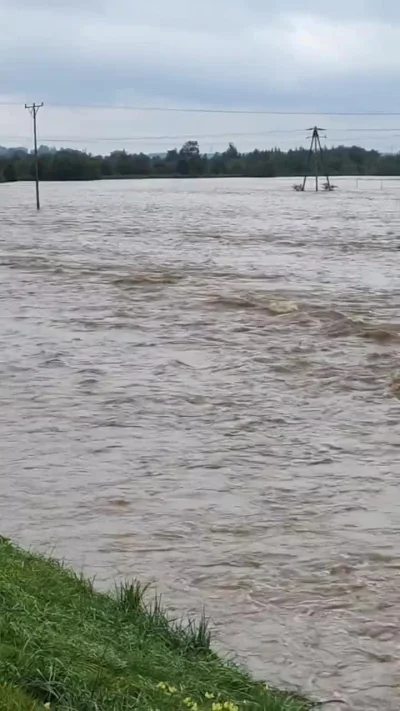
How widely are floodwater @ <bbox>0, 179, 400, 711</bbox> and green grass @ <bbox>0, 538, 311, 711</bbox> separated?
539 millimetres

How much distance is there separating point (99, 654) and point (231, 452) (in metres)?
6.39

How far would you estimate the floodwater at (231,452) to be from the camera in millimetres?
6922

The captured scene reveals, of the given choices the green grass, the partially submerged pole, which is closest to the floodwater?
the green grass

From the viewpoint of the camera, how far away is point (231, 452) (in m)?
11.1

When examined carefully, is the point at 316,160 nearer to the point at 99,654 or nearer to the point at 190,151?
the point at 190,151

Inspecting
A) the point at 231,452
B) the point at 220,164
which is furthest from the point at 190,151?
the point at 231,452

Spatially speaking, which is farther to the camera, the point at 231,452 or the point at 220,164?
the point at 220,164

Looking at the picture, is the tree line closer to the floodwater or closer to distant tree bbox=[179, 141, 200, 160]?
distant tree bbox=[179, 141, 200, 160]

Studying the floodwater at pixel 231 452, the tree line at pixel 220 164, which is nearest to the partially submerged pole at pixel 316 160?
the tree line at pixel 220 164

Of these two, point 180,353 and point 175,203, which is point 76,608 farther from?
point 175,203

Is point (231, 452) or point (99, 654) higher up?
point (99, 654)

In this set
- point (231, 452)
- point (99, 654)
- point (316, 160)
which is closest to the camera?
point (99, 654)

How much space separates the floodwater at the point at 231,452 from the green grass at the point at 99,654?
0.54 metres

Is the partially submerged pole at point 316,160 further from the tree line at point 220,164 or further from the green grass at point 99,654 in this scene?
the green grass at point 99,654
